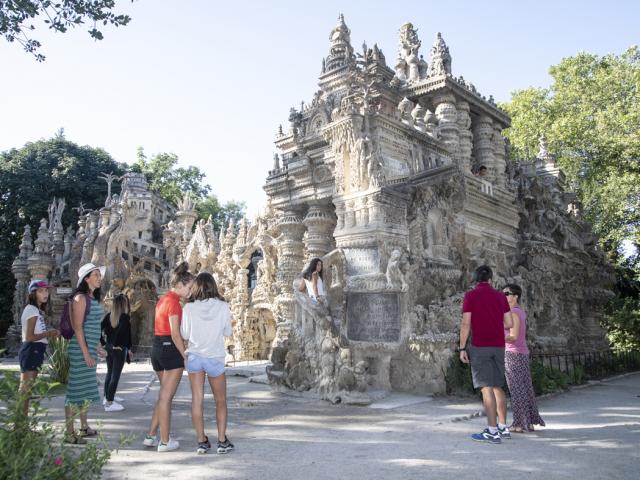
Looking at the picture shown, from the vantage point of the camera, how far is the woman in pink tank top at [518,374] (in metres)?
6.07

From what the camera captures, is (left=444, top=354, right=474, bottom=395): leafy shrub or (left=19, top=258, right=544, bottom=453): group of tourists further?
(left=444, top=354, right=474, bottom=395): leafy shrub

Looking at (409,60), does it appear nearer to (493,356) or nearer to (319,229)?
(319,229)

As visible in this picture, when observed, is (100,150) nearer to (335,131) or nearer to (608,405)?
(335,131)

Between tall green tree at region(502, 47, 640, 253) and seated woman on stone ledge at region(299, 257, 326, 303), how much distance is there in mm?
15834

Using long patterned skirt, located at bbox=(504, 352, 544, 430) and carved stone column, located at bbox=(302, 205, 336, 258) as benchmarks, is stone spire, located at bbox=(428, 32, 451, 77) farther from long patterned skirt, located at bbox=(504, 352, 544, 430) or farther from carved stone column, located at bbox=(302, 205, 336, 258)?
long patterned skirt, located at bbox=(504, 352, 544, 430)

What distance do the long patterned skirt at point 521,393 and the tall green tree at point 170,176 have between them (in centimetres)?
3842

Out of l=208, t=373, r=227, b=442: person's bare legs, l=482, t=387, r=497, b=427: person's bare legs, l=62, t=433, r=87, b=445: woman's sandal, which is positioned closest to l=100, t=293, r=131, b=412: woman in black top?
l=62, t=433, r=87, b=445: woman's sandal

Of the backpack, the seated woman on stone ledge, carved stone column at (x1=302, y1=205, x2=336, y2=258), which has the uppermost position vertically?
carved stone column at (x1=302, y1=205, x2=336, y2=258)

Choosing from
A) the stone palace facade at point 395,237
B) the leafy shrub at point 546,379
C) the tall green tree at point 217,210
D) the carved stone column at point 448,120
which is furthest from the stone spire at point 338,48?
the tall green tree at point 217,210

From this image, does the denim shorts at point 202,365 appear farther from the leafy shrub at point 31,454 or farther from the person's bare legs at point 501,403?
the person's bare legs at point 501,403

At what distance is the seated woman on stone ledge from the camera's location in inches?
342

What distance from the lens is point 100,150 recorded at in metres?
40.0

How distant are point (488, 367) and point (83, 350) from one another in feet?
14.3

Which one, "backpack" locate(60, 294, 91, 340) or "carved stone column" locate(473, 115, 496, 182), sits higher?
"carved stone column" locate(473, 115, 496, 182)
